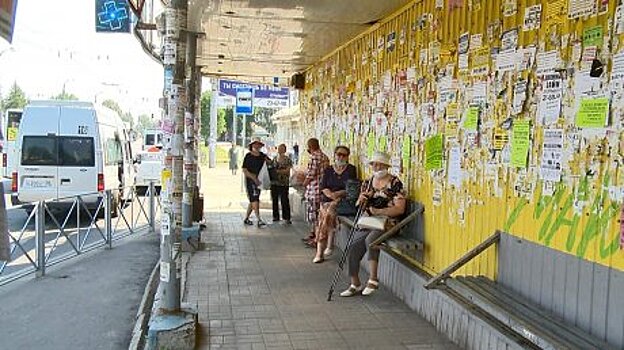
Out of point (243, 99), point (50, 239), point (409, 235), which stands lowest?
point (50, 239)

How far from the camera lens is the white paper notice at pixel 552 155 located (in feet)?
13.0

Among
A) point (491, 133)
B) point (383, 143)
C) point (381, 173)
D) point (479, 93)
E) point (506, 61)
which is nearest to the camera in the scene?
point (506, 61)

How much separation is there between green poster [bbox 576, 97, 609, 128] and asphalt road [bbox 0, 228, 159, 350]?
4302mm

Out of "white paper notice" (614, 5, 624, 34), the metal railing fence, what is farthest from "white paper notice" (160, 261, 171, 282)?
"white paper notice" (614, 5, 624, 34)

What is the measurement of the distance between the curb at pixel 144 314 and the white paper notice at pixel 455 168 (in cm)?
321

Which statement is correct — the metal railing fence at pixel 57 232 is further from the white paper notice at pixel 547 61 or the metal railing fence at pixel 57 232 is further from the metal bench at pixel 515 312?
the white paper notice at pixel 547 61

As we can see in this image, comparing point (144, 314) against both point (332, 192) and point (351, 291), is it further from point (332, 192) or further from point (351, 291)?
point (332, 192)

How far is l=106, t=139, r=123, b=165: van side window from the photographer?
47.0ft

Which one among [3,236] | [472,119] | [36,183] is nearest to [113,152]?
[36,183]

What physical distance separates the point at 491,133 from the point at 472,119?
358 millimetres

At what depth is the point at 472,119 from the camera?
17.0 feet

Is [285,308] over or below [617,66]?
below

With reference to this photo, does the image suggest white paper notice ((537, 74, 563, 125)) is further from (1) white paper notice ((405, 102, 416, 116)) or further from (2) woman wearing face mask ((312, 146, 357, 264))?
(2) woman wearing face mask ((312, 146, 357, 264))

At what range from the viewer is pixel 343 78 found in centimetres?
1012
